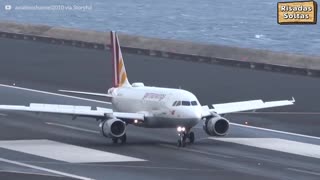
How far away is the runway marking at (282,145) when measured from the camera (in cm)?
5866

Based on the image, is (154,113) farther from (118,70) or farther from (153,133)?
(118,70)

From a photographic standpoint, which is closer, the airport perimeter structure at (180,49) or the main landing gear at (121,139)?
the main landing gear at (121,139)

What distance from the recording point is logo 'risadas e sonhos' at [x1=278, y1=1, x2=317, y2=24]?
128 ft

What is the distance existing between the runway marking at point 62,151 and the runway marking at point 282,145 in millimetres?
9198

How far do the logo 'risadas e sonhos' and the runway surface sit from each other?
10.8m

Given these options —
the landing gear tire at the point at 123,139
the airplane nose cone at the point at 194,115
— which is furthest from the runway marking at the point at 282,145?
the landing gear tire at the point at 123,139

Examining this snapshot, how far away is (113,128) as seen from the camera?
57.6 meters

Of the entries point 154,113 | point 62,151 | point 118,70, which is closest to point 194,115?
point 154,113

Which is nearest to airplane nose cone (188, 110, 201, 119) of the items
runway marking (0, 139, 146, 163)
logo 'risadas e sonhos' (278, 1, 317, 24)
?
runway marking (0, 139, 146, 163)

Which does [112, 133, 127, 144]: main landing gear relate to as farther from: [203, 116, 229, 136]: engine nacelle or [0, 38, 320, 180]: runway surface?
[203, 116, 229, 136]: engine nacelle

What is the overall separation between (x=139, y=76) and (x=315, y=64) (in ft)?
50.1

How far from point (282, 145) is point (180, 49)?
1738 inches

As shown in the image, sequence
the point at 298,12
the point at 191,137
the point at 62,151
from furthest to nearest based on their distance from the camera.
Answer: the point at 191,137, the point at 62,151, the point at 298,12

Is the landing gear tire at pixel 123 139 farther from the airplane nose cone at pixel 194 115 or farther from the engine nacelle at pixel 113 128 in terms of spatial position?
the airplane nose cone at pixel 194 115
